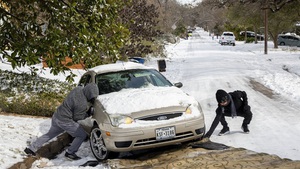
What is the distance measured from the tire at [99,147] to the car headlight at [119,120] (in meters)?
0.49

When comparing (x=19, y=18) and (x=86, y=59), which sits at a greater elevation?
(x=19, y=18)

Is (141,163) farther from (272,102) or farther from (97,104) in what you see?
(272,102)

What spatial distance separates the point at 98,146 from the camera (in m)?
6.14

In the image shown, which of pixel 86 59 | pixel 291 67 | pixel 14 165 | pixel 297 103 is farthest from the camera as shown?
pixel 291 67

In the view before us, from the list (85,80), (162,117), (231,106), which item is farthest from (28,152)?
(231,106)

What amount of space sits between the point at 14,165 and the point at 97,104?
1.68 meters

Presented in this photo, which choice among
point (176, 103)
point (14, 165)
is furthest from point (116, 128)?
point (14, 165)

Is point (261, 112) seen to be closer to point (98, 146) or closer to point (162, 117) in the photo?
point (162, 117)

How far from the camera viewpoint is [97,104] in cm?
636

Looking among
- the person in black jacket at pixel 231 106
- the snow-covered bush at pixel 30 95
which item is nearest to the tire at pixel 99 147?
the person in black jacket at pixel 231 106

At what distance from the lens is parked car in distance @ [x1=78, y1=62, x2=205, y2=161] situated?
18.5 feet

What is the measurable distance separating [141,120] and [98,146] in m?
0.98

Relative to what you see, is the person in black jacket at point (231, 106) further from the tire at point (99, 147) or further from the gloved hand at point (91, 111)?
the gloved hand at point (91, 111)

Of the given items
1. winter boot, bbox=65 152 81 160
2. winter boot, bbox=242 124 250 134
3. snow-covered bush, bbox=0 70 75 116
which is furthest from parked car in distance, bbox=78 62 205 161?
snow-covered bush, bbox=0 70 75 116
